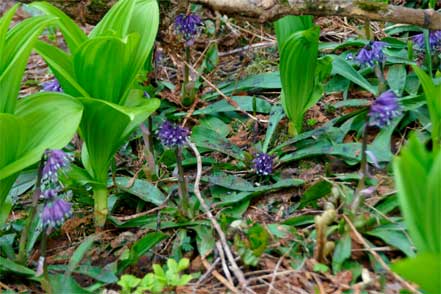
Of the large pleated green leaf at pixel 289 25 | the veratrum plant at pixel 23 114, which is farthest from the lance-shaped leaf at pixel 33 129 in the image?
the large pleated green leaf at pixel 289 25

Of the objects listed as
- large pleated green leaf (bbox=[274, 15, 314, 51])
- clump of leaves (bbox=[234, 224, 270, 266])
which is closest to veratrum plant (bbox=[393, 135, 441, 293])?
clump of leaves (bbox=[234, 224, 270, 266])

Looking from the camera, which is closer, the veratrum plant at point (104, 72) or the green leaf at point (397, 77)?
the veratrum plant at point (104, 72)

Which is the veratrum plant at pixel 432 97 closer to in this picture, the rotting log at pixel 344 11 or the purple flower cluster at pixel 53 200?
the rotting log at pixel 344 11

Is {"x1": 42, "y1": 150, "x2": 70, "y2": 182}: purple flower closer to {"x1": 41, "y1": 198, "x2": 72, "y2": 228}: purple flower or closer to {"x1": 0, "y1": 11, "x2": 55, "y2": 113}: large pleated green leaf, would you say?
{"x1": 41, "y1": 198, "x2": 72, "y2": 228}: purple flower

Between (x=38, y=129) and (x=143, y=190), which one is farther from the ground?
(x=38, y=129)

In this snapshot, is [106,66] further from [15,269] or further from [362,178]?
[362,178]

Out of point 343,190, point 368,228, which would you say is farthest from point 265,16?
point 368,228

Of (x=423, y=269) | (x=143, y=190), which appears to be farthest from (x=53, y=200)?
(x=423, y=269)
